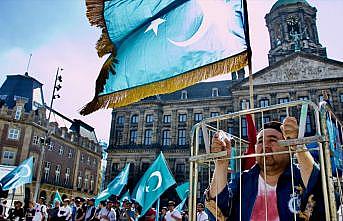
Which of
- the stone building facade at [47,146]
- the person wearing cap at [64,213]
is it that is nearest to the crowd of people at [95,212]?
the person wearing cap at [64,213]

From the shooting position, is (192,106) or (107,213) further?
(192,106)

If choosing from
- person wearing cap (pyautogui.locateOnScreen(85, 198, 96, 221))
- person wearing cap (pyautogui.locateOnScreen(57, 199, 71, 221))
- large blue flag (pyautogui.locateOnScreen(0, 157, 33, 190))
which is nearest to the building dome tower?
large blue flag (pyautogui.locateOnScreen(0, 157, 33, 190))

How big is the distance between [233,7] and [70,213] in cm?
1051

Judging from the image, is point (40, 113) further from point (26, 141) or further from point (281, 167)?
point (281, 167)

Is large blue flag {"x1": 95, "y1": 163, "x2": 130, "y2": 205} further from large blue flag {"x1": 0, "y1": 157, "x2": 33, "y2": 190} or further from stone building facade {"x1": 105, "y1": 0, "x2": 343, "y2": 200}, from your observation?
stone building facade {"x1": 105, "y1": 0, "x2": 343, "y2": 200}

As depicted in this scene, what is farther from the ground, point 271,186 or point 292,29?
point 292,29

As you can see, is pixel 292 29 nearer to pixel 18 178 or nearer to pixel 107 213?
pixel 18 178

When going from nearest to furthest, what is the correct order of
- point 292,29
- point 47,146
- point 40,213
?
point 40,213, point 47,146, point 292,29

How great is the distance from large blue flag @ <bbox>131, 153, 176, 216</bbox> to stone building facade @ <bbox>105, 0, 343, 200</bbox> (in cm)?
2325

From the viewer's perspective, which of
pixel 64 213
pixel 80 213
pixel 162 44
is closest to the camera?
pixel 162 44

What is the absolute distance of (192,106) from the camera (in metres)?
40.9

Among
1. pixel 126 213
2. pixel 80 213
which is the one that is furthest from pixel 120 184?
pixel 126 213

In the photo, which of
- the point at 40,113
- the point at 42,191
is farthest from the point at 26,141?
the point at 42,191

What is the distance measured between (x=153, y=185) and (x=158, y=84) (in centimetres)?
922
